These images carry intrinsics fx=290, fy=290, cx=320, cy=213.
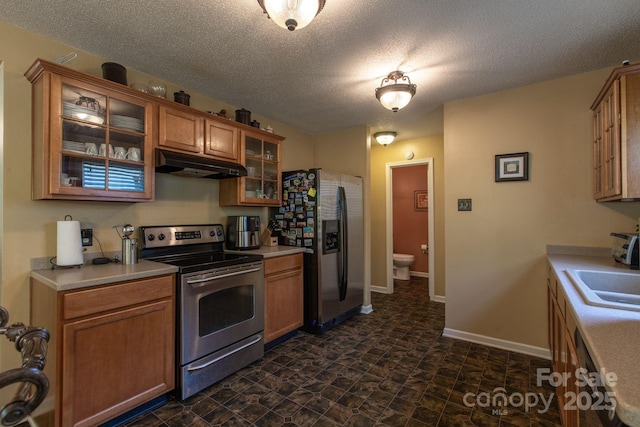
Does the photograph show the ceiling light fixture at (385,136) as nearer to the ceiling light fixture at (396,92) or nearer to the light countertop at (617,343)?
the ceiling light fixture at (396,92)

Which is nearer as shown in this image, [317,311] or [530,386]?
[530,386]

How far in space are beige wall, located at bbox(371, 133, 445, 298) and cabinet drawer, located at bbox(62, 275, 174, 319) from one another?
329 centimetres

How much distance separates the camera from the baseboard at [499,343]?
256 centimetres

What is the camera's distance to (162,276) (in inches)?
75.7

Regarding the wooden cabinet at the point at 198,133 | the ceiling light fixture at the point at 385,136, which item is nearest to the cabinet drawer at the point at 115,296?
the wooden cabinet at the point at 198,133

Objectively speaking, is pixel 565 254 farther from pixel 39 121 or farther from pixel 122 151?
pixel 39 121

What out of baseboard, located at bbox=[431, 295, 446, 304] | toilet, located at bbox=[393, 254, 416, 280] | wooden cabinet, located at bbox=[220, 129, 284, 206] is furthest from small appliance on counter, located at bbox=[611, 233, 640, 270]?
toilet, located at bbox=[393, 254, 416, 280]

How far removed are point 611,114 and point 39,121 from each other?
12.0 ft

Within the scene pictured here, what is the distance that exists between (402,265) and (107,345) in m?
4.71

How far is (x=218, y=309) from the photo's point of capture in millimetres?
2209

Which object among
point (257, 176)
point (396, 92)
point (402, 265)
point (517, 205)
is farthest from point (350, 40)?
point (402, 265)

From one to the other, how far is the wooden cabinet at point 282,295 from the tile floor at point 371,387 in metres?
0.18

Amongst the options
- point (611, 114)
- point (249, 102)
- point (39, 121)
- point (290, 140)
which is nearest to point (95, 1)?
point (39, 121)

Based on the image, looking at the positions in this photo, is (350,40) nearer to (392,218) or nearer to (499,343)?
(499,343)
